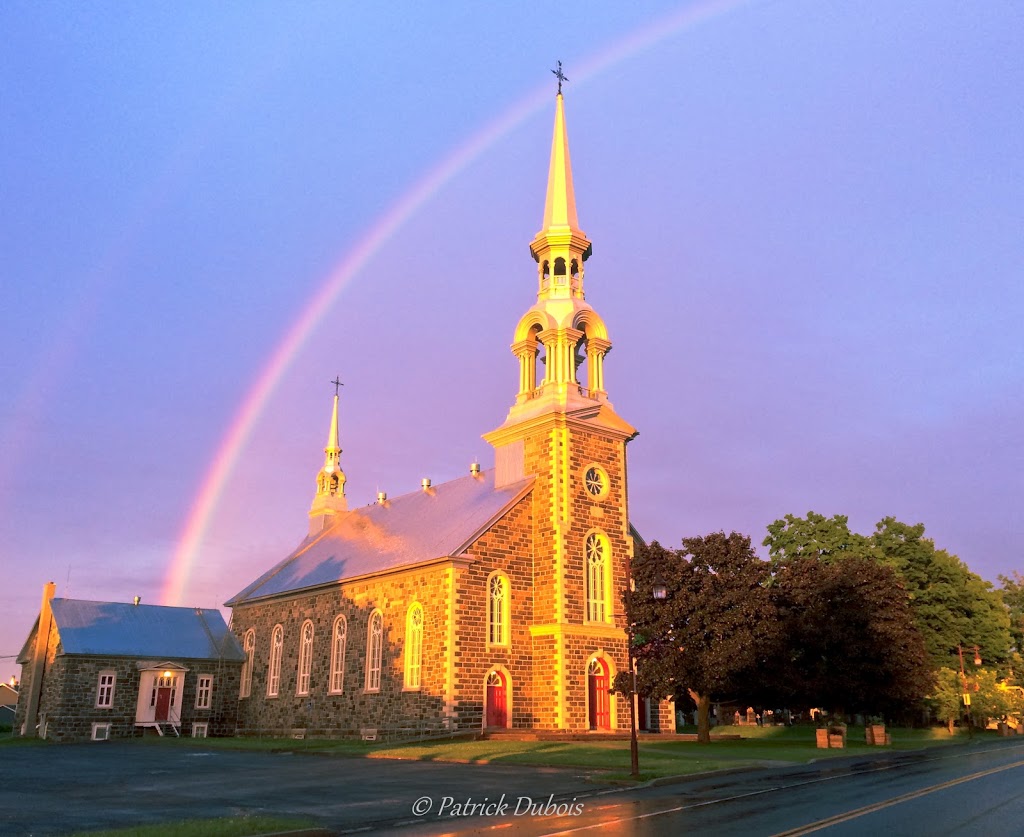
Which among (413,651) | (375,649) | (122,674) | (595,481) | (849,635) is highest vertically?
(595,481)

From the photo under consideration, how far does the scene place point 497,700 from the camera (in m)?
38.8

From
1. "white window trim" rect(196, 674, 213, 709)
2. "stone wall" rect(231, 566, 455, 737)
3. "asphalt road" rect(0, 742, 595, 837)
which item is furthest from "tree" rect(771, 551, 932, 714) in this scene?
"white window trim" rect(196, 674, 213, 709)

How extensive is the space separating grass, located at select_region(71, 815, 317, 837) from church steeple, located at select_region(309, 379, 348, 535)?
162 feet

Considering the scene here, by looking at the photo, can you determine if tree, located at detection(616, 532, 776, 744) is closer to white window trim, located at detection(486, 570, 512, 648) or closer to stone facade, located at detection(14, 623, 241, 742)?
white window trim, located at detection(486, 570, 512, 648)

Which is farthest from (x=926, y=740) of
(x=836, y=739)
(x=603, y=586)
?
(x=603, y=586)

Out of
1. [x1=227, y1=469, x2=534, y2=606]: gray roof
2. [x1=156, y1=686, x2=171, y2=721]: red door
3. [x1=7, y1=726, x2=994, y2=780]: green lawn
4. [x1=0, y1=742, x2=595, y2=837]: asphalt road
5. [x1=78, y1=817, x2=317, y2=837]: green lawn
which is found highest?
[x1=227, y1=469, x2=534, y2=606]: gray roof

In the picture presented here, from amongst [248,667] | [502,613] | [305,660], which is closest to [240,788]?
[502,613]

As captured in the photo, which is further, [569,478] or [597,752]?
[569,478]

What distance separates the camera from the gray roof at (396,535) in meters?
41.3

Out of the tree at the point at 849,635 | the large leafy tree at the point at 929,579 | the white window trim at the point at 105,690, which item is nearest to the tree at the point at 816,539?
the large leafy tree at the point at 929,579

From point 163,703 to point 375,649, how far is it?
57.7 feet

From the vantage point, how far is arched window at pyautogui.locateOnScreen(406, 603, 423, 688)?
39906 mm

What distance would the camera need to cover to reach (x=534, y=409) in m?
43.7

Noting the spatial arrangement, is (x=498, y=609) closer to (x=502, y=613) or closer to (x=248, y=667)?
(x=502, y=613)
